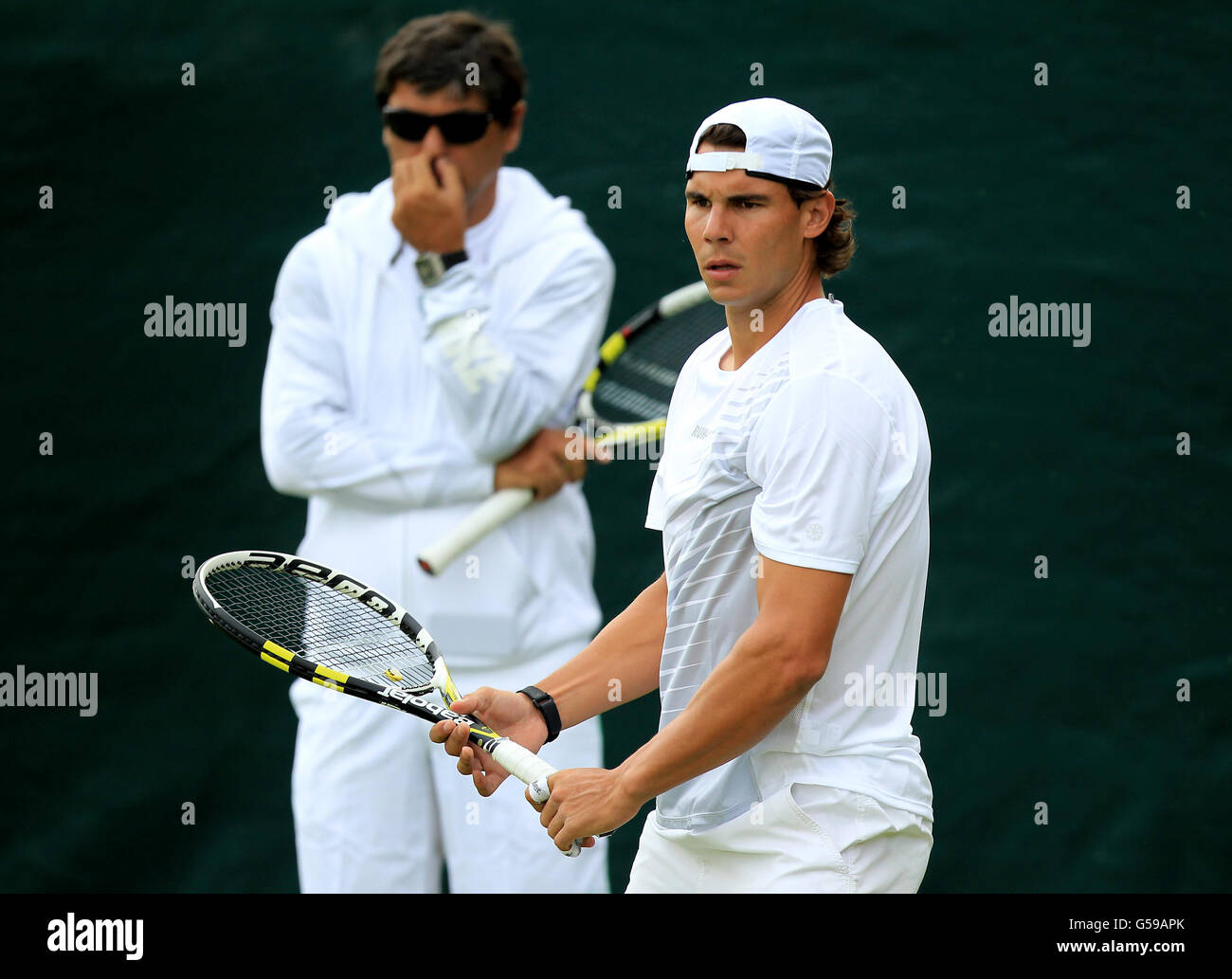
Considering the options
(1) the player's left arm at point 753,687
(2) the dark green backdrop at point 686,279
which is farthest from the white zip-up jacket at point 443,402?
(1) the player's left arm at point 753,687

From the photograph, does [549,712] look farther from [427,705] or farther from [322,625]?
[322,625]

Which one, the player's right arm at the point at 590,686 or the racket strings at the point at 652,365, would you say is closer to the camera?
the player's right arm at the point at 590,686

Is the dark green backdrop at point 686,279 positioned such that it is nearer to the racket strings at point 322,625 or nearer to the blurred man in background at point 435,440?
the blurred man in background at point 435,440

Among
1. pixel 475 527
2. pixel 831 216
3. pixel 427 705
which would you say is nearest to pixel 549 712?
pixel 427 705

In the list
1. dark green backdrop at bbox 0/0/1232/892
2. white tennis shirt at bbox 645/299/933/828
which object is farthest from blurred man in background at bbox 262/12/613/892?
white tennis shirt at bbox 645/299/933/828

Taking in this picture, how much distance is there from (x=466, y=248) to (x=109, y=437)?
4.51 feet

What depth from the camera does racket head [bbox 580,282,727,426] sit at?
4035 millimetres

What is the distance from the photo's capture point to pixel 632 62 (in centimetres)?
482

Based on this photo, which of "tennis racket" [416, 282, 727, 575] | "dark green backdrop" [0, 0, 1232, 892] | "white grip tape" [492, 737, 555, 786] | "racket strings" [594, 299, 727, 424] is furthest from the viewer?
"dark green backdrop" [0, 0, 1232, 892]

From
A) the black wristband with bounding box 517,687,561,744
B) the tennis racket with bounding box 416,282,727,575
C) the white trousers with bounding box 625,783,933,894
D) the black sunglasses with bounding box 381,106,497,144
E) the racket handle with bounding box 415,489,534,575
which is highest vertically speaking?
the black sunglasses with bounding box 381,106,497,144

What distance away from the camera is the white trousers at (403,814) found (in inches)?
152

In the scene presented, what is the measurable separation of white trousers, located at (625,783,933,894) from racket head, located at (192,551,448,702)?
0.54 metres

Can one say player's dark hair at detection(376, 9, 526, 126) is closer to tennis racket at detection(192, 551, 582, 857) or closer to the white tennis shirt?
tennis racket at detection(192, 551, 582, 857)

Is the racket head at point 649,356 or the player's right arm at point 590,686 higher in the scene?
the racket head at point 649,356
